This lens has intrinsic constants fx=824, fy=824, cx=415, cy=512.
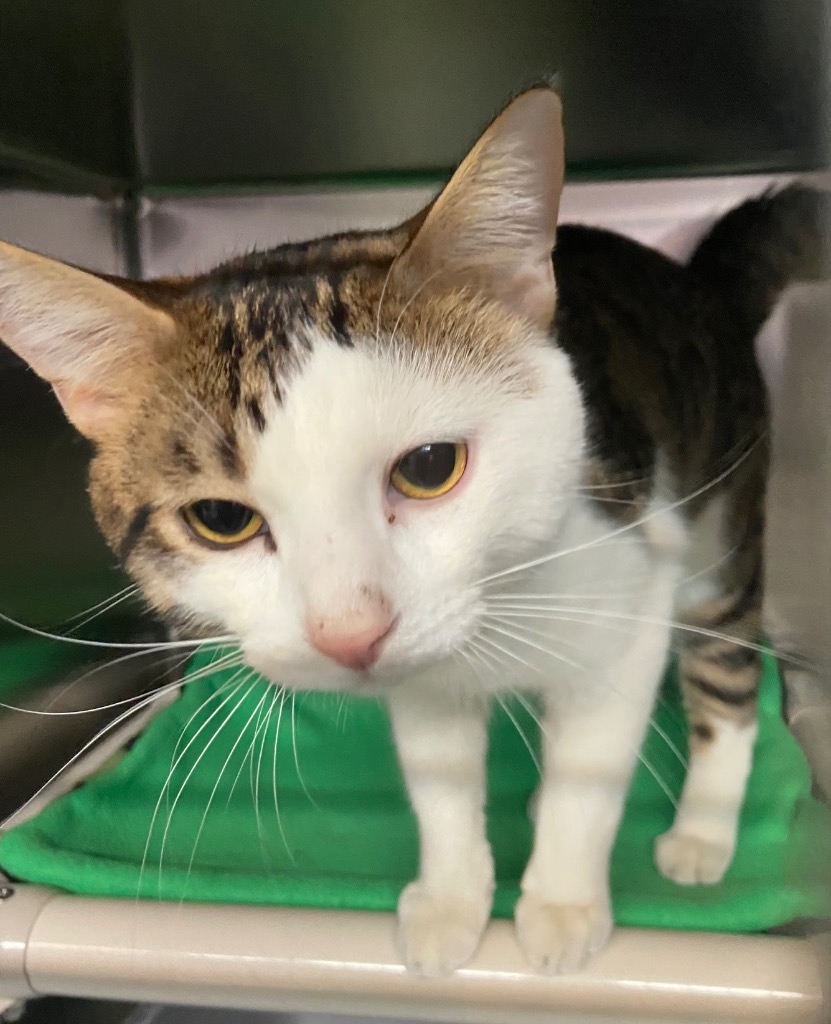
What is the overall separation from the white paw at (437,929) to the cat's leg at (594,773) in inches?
1.7

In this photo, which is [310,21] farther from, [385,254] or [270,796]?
[270,796]

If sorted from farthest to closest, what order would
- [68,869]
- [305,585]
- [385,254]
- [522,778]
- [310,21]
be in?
[522,778], [310,21], [68,869], [385,254], [305,585]

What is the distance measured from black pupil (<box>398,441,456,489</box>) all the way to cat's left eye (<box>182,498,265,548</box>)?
110 millimetres

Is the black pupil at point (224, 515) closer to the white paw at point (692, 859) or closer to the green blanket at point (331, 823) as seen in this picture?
the green blanket at point (331, 823)

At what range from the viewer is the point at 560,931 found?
0.61 meters

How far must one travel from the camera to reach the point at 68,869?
2.48 ft

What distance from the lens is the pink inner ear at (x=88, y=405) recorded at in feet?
2.07

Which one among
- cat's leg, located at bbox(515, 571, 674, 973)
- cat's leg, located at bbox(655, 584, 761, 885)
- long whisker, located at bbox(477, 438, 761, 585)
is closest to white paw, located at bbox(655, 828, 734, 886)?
cat's leg, located at bbox(655, 584, 761, 885)

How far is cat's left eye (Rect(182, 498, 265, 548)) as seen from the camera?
1.91 ft

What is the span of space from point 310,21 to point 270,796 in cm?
86

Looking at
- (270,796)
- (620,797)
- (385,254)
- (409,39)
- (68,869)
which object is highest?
(409,39)

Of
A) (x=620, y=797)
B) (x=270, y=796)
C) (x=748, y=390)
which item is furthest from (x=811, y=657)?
(x=270, y=796)

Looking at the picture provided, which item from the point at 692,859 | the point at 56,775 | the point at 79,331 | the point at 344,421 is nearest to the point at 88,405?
the point at 79,331

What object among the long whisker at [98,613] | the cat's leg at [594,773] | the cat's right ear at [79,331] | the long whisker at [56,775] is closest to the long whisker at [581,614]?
the cat's leg at [594,773]
